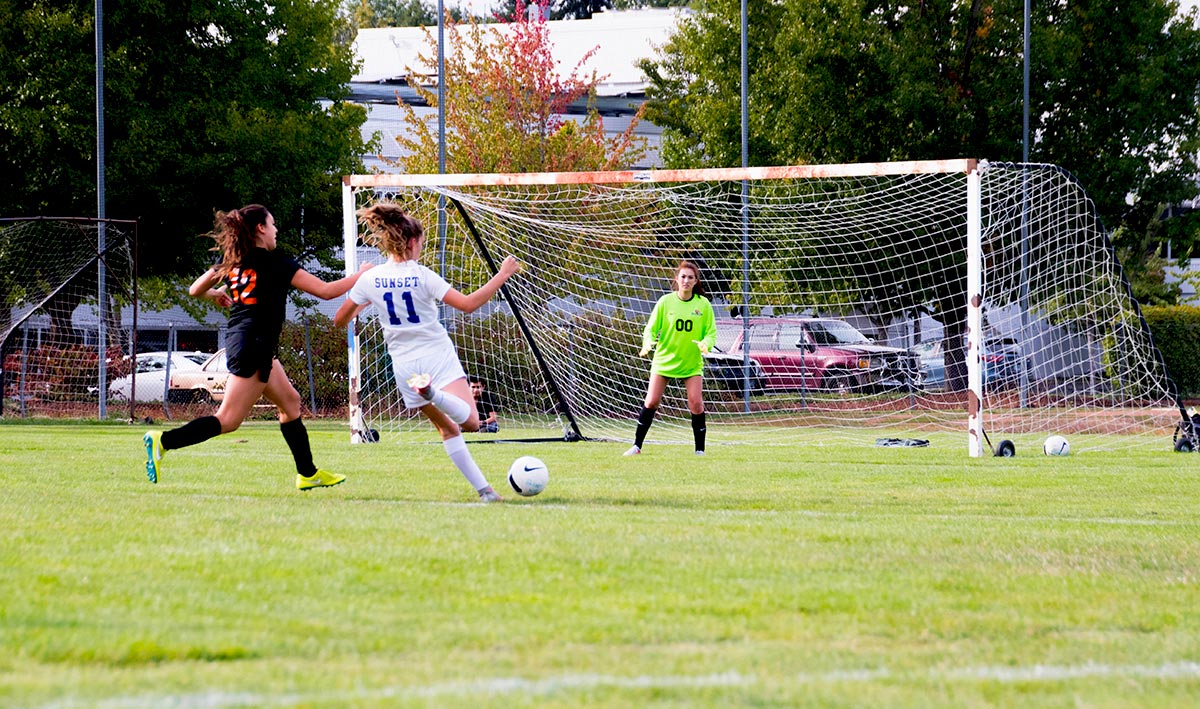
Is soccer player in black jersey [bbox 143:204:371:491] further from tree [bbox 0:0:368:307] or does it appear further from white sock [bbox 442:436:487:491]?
tree [bbox 0:0:368:307]

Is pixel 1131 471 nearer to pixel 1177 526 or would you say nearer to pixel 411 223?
pixel 1177 526

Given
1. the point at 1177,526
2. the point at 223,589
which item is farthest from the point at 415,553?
the point at 1177,526

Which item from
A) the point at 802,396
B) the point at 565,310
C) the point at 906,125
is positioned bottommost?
the point at 802,396

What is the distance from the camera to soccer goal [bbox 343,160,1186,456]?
16.4 m

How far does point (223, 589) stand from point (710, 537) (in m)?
2.60

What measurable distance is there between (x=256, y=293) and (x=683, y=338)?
231 inches

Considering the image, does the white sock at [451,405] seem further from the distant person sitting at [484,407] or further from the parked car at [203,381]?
the parked car at [203,381]

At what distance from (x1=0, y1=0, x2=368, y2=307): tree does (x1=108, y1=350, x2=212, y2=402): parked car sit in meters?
1.65

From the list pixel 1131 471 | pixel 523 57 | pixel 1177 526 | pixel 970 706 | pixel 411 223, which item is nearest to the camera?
pixel 970 706

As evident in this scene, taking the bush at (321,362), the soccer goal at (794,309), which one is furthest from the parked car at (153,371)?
the soccer goal at (794,309)

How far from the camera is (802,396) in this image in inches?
882

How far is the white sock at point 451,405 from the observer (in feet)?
27.5

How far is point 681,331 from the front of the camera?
14.0 m

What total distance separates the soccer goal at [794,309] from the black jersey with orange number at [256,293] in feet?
19.9
